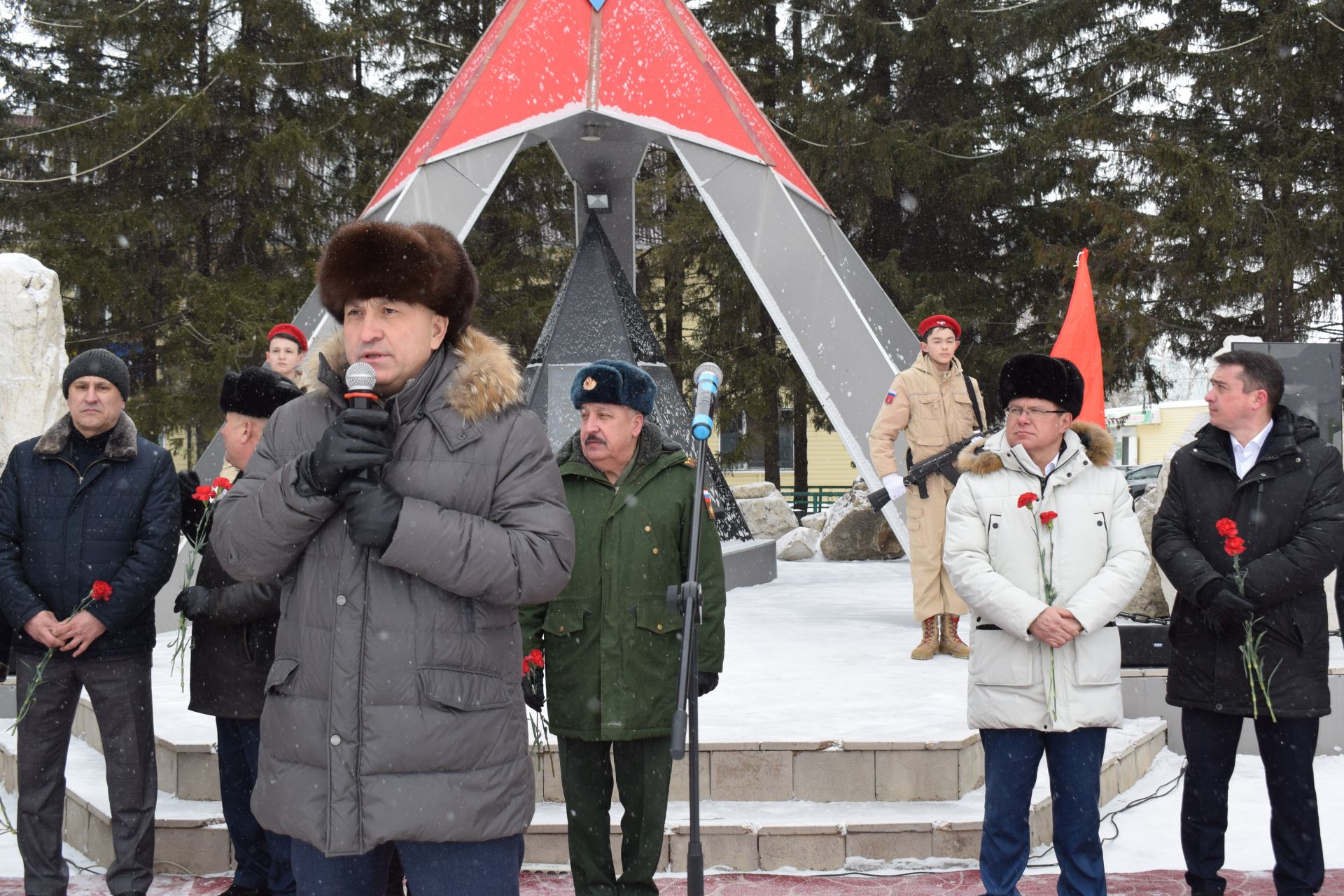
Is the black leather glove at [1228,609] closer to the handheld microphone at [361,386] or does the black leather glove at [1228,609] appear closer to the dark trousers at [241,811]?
the handheld microphone at [361,386]

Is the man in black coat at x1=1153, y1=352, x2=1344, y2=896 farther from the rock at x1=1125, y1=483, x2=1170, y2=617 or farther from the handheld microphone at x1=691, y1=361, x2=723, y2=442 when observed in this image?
the rock at x1=1125, y1=483, x2=1170, y2=617

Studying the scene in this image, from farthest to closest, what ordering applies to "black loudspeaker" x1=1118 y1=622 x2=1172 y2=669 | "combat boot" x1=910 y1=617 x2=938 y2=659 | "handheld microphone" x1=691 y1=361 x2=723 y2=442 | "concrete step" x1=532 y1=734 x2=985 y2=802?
"combat boot" x1=910 y1=617 x2=938 y2=659 → "black loudspeaker" x1=1118 y1=622 x2=1172 y2=669 → "concrete step" x1=532 y1=734 x2=985 y2=802 → "handheld microphone" x1=691 y1=361 x2=723 y2=442

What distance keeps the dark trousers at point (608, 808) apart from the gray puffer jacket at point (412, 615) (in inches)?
42.8

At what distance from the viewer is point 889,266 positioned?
1892cm

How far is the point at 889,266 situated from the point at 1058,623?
15.9 m

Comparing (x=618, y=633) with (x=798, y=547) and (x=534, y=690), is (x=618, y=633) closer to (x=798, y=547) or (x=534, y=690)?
(x=534, y=690)

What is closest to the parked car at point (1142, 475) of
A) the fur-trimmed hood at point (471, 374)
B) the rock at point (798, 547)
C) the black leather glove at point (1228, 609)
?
the rock at point (798, 547)

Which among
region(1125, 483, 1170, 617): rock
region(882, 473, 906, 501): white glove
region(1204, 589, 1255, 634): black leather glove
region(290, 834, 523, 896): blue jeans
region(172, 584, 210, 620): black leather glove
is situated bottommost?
region(1125, 483, 1170, 617): rock

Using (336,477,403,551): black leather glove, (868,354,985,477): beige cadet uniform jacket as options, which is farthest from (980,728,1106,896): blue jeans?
(868,354,985,477): beige cadet uniform jacket

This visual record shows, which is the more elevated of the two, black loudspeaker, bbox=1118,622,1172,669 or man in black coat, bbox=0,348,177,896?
man in black coat, bbox=0,348,177,896

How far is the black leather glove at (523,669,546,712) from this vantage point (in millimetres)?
3314

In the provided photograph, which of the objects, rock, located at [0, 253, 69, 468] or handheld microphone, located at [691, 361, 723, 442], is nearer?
handheld microphone, located at [691, 361, 723, 442]

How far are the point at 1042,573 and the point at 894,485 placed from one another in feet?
9.05

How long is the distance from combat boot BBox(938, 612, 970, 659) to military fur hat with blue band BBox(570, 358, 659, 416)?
11.2ft
